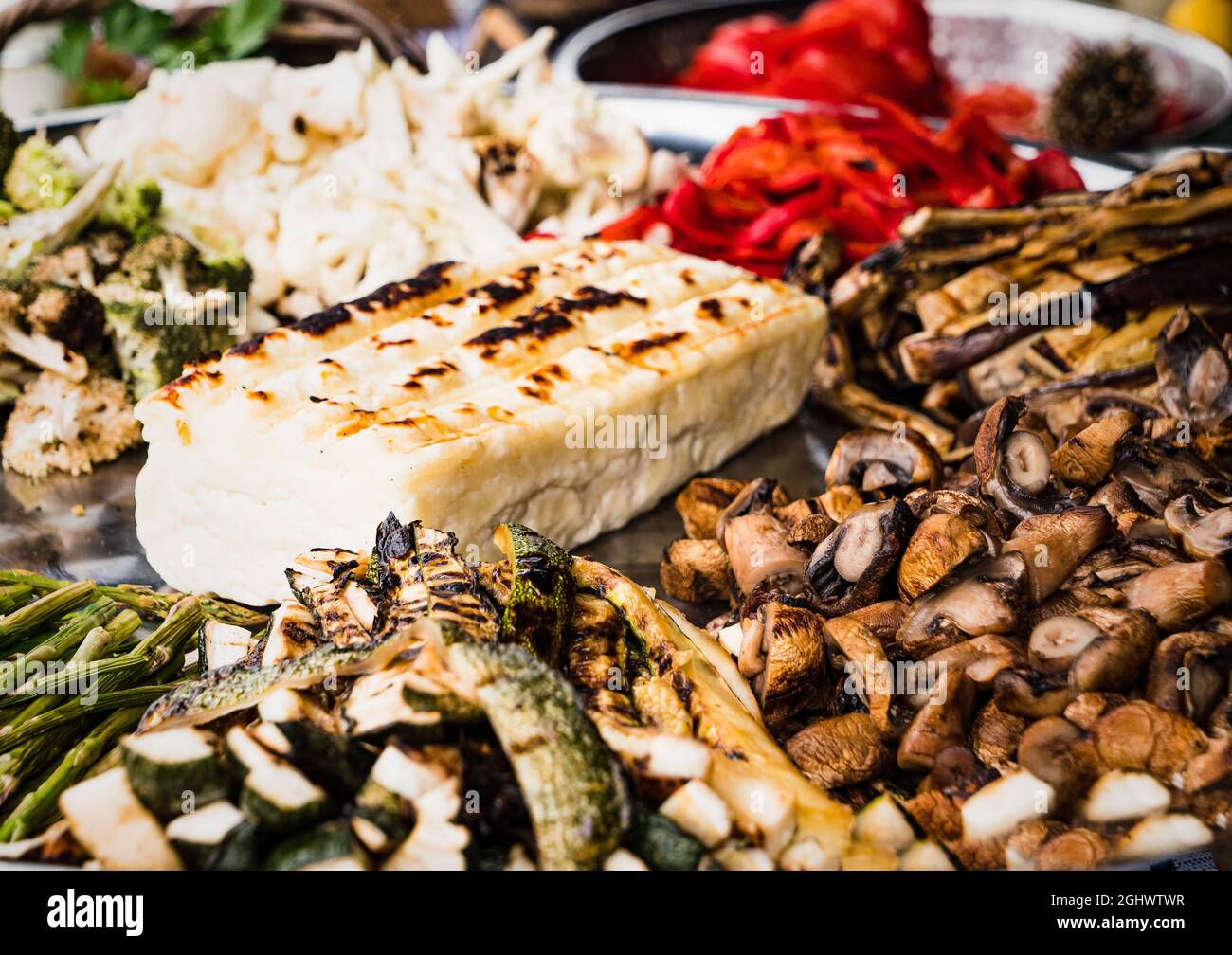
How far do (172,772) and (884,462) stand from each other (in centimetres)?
268

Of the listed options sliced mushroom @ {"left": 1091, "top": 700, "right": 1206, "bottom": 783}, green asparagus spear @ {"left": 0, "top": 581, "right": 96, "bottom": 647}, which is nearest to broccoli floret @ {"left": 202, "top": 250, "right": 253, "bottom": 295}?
green asparagus spear @ {"left": 0, "top": 581, "right": 96, "bottom": 647}

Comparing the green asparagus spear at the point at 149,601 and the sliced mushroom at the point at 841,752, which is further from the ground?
the sliced mushroom at the point at 841,752

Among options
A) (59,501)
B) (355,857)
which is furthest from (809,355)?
(355,857)

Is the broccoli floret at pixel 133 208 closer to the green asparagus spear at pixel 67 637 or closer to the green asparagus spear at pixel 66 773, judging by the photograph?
the green asparagus spear at pixel 67 637

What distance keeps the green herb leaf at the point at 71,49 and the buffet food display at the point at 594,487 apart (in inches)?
81.2

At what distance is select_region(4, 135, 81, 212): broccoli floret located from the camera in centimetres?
548

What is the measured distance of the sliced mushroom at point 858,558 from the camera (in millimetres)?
3189

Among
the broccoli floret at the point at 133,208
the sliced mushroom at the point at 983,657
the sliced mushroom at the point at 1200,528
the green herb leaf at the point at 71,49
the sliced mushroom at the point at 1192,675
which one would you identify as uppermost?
the green herb leaf at the point at 71,49

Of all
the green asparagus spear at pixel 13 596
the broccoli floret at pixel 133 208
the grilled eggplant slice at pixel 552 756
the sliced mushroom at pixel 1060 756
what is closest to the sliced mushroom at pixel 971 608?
the sliced mushroom at pixel 1060 756

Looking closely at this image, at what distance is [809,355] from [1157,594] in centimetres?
262

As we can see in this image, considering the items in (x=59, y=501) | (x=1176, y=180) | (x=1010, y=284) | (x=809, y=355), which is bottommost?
(x=59, y=501)

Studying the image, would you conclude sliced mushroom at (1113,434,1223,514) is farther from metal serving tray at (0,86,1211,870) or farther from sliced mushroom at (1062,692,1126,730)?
metal serving tray at (0,86,1211,870)
